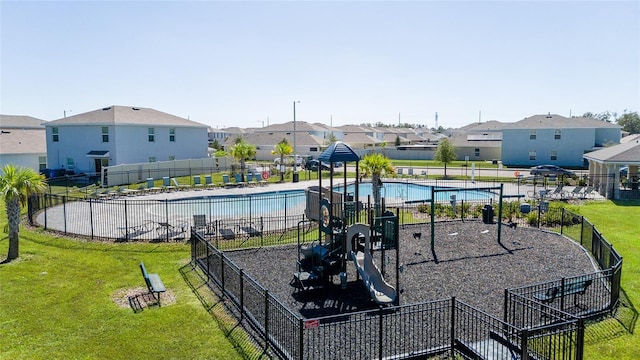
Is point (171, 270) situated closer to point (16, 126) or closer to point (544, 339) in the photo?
point (544, 339)

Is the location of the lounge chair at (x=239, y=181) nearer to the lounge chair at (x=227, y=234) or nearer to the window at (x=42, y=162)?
the lounge chair at (x=227, y=234)

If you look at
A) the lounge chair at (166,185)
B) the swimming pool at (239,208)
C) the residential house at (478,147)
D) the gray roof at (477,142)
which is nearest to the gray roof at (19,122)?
the lounge chair at (166,185)

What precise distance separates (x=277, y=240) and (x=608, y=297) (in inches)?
452

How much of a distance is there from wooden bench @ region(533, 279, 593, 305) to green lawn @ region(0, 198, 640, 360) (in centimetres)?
91

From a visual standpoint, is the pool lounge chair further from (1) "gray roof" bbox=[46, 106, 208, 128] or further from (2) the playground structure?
(1) "gray roof" bbox=[46, 106, 208, 128]

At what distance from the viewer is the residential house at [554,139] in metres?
56.9

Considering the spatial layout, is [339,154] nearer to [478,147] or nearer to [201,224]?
[201,224]

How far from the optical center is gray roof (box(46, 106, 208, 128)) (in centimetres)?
4206

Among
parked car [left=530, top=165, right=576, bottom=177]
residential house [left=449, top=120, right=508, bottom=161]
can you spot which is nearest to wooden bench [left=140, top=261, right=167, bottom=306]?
parked car [left=530, top=165, right=576, bottom=177]

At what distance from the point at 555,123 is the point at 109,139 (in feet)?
171

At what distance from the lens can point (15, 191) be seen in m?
15.8

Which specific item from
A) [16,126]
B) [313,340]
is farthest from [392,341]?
[16,126]

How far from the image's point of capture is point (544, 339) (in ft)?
31.6

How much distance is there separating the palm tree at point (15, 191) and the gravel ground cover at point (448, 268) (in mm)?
7266
